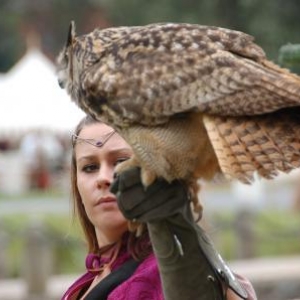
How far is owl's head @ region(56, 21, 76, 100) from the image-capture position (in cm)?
392

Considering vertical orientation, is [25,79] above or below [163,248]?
above

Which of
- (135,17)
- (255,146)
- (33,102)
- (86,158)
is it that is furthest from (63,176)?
(135,17)

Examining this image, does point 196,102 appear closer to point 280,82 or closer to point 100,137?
point 280,82

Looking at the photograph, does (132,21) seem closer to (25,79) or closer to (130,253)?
(25,79)

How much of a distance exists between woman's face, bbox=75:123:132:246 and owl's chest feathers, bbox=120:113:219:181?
0.74 ft

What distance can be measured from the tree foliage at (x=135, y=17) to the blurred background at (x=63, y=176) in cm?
3

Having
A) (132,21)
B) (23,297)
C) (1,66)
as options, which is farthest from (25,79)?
(23,297)

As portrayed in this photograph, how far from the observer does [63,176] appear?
214 inches

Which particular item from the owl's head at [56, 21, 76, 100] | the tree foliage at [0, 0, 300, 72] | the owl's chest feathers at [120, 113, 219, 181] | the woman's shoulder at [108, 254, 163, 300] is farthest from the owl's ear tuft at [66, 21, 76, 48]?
the tree foliage at [0, 0, 300, 72]

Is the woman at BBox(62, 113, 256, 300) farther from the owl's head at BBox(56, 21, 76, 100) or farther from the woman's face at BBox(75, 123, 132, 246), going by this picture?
the owl's head at BBox(56, 21, 76, 100)

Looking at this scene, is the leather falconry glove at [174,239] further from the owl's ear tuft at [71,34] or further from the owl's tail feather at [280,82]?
the owl's ear tuft at [71,34]

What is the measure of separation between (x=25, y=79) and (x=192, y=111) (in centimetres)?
2392

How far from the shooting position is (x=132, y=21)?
29688mm

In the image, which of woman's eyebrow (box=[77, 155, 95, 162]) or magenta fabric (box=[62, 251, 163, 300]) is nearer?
magenta fabric (box=[62, 251, 163, 300])
